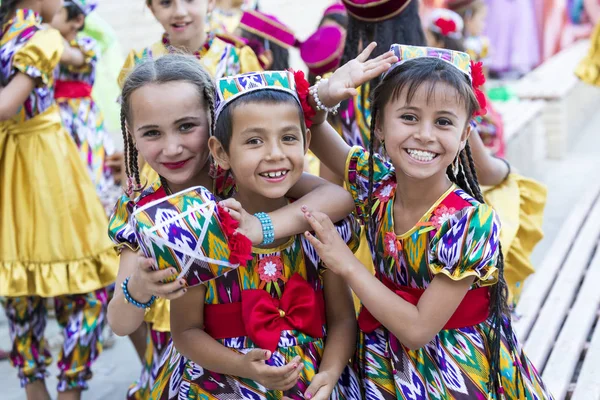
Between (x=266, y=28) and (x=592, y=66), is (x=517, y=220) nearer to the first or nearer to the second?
(x=266, y=28)

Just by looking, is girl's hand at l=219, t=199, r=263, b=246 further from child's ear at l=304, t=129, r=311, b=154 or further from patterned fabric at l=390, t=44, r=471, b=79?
patterned fabric at l=390, t=44, r=471, b=79

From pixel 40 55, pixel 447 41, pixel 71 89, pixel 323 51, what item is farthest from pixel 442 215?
pixel 71 89

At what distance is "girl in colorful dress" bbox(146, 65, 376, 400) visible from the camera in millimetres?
1926

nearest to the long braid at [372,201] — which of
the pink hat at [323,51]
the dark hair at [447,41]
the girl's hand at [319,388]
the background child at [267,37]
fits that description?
the girl's hand at [319,388]

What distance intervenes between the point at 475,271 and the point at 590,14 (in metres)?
12.5

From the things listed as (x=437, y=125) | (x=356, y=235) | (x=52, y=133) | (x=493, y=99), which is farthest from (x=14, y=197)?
(x=493, y=99)

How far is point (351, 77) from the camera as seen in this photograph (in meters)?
1.99

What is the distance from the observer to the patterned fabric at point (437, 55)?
2.07 meters

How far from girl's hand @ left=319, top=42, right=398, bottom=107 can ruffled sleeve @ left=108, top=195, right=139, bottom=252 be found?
0.57 m

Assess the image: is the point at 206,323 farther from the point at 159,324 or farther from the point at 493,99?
the point at 493,99

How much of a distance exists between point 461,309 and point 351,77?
647 millimetres

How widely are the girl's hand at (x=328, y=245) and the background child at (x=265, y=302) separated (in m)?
0.11

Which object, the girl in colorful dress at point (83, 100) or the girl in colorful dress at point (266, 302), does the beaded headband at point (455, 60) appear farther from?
the girl in colorful dress at point (83, 100)

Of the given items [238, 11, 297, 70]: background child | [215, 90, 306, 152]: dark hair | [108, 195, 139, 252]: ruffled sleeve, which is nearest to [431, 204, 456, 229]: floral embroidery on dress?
[215, 90, 306, 152]: dark hair
